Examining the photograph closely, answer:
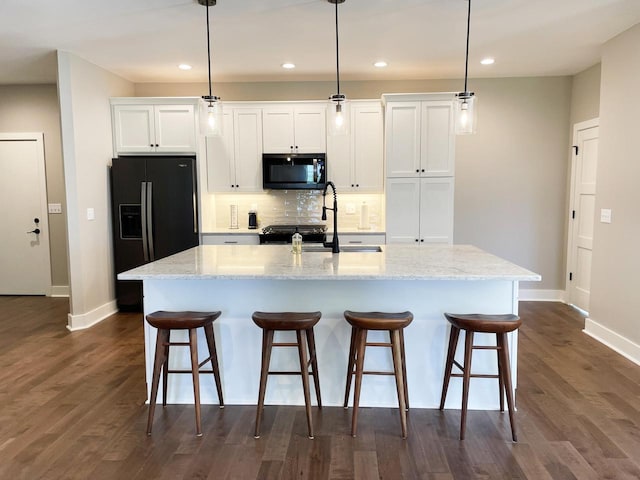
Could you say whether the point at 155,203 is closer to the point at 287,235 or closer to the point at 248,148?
the point at 248,148

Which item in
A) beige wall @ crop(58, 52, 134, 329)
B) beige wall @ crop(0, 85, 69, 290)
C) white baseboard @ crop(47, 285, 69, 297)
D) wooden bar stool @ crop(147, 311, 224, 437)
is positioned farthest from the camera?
white baseboard @ crop(47, 285, 69, 297)

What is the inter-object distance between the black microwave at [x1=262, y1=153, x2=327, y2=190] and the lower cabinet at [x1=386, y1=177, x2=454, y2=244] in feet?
2.66

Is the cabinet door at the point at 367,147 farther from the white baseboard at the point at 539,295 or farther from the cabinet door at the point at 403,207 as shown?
the white baseboard at the point at 539,295

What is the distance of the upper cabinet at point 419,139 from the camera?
15.4ft

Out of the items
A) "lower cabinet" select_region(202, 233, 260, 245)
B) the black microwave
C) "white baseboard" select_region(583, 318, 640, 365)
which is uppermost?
the black microwave

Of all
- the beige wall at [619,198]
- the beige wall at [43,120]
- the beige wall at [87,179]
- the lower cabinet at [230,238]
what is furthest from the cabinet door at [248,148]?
the beige wall at [619,198]

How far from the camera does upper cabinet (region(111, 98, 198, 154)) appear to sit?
483cm

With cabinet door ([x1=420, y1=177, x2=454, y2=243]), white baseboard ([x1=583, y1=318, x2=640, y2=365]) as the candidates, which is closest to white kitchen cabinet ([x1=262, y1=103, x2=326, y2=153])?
cabinet door ([x1=420, y1=177, x2=454, y2=243])

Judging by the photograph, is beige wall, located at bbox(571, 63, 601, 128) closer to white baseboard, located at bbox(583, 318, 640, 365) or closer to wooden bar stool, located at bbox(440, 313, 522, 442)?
white baseboard, located at bbox(583, 318, 640, 365)

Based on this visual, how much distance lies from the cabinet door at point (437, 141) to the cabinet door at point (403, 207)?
0.76 ft

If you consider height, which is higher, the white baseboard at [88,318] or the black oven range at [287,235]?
the black oven range at [287,235]

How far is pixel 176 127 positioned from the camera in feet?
15.9

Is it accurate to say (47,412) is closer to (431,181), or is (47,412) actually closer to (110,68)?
(110,68)

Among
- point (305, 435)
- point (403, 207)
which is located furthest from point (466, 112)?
point (305, 435)
